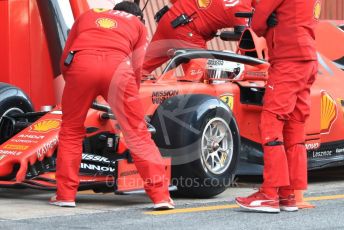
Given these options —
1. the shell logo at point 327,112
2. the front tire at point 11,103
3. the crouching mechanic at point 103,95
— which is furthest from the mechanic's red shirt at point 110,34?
the shell logo at point 327,112

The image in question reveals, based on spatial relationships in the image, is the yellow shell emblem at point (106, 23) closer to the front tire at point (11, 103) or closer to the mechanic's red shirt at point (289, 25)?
the mechanic's red shirt at point (289, 25)

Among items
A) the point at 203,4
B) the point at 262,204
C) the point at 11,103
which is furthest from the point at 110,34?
the point at 203,4

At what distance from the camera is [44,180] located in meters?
7.89

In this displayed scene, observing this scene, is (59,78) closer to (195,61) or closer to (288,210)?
(195,61)

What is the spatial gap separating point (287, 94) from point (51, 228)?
211 cm

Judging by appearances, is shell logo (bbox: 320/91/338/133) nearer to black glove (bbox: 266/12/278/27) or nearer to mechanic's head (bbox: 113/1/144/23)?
black glove (bbox: 266/12/278/27)

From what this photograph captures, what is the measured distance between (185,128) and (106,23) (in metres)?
1.06

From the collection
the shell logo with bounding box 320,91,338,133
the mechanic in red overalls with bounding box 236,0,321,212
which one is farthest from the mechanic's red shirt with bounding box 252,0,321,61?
the shell logo with bounding box 320,91,338,133

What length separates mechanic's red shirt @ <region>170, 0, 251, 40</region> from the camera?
10.4 metres

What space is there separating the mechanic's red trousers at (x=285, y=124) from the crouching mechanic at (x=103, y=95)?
0.81 metres

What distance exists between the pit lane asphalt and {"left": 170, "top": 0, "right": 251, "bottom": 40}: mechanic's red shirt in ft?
7.56

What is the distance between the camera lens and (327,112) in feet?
31.4

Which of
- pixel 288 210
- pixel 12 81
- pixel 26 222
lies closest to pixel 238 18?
pixel 12 81

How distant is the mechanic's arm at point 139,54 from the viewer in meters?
7.83
